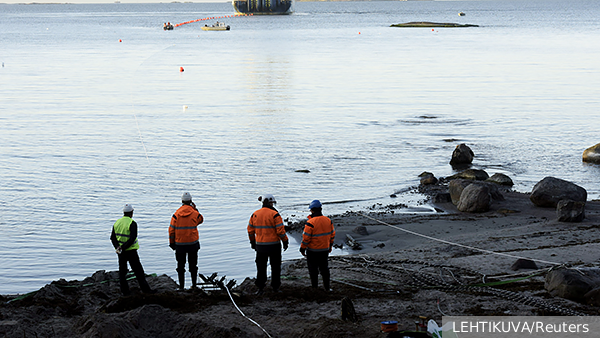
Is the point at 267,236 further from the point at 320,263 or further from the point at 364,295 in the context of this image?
the point at 364,295

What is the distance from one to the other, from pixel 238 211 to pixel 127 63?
2194 inches

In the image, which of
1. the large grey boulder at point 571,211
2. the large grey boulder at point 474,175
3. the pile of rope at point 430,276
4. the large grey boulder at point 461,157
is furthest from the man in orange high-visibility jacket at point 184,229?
the large grey boulder at point 461,157

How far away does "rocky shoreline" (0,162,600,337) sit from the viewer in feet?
30.5

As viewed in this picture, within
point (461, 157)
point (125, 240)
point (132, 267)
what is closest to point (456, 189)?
point (461, 157)

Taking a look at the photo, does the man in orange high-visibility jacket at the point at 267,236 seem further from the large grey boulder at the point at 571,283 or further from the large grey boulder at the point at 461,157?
the large grey boulder at the point at 461,157

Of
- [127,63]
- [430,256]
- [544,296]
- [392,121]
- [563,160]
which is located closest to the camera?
[544,296]

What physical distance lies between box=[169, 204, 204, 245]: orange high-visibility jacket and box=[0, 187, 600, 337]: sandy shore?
0.96m

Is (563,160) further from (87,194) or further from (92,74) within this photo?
(92,74)

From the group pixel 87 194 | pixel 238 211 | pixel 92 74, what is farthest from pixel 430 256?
pixel 92 74

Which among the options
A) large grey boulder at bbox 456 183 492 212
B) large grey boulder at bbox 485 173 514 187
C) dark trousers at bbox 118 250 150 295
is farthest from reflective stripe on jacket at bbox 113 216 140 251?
large grey boulder at bbox 485 173 514 187

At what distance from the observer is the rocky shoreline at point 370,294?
9289 millimetres

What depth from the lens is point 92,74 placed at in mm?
60906

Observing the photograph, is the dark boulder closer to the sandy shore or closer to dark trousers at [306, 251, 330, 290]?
the sandy shore

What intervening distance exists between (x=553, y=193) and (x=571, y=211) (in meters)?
1.94
